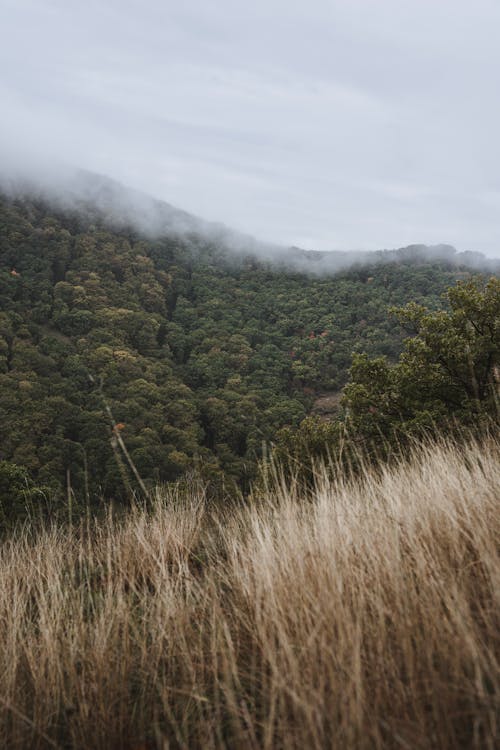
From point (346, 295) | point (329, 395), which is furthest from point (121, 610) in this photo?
point (346, 295)

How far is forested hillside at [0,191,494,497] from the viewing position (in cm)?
4291

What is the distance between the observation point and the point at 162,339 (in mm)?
84750

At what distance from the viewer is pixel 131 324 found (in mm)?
78625

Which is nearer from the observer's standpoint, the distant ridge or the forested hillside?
the forested hillside

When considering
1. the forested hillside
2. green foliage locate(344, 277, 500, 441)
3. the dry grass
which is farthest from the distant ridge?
the dry grass

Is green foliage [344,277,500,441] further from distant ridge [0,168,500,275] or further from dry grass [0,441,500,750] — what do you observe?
distant ridge [0,168,500,275]

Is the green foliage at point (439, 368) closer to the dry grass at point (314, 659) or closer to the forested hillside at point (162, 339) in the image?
the dry grass at point (314, 659)

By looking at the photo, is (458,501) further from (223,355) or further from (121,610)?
(223,355)

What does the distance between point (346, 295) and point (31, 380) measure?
75041 mm

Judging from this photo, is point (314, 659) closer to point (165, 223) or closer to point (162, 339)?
point (162, 339)

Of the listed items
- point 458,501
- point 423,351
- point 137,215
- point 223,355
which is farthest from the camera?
point 137,215

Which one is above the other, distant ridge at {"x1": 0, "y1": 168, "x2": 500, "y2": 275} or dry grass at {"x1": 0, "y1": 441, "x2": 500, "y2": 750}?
distant ridge at {"x1": 0, "y1": 168, "x2": 500, "y2": 275}

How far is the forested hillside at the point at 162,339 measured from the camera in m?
42.9

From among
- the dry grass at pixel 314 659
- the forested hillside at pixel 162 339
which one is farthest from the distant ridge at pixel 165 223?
the dry grass at pixel 314 659
